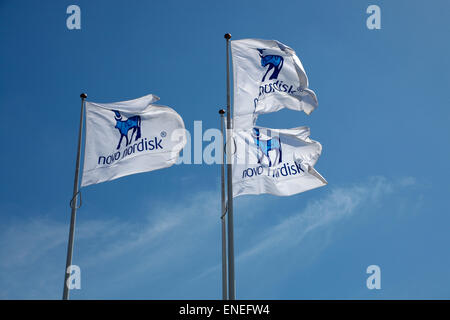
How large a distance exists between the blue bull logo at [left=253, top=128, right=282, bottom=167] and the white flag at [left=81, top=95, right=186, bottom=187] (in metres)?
2.98

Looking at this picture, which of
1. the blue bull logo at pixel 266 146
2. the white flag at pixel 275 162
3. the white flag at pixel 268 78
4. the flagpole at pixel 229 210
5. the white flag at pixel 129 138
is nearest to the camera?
the flagpole at pixel 229 210

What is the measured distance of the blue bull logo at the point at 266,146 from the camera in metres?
20.5

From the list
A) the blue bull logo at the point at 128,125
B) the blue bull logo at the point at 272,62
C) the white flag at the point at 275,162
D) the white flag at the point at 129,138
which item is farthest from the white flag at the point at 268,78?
the blue bull logo at the point at 128,125

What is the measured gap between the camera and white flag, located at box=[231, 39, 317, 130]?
20750 millimetres

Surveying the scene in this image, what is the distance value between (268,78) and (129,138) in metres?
6.05

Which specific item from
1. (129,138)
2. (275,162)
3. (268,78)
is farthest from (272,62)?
(129,138)

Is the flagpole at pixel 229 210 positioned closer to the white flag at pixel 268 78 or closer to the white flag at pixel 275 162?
the white flag at pixel 268 78

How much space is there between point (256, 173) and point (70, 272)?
24.9 feet

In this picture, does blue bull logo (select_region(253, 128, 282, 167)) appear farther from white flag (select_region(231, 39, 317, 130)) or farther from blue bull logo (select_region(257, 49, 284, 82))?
blue bull logo (select_region(257, 49, 284, 82))

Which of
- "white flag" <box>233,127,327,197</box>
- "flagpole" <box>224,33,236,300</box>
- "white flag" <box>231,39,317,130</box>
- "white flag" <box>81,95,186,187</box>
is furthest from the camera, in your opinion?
"white flag" <box>231,39,317,130</box>

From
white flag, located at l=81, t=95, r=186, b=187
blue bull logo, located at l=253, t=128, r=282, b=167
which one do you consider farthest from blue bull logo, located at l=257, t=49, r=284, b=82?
white flag, located at l=81, t=95, r=186, b=187
